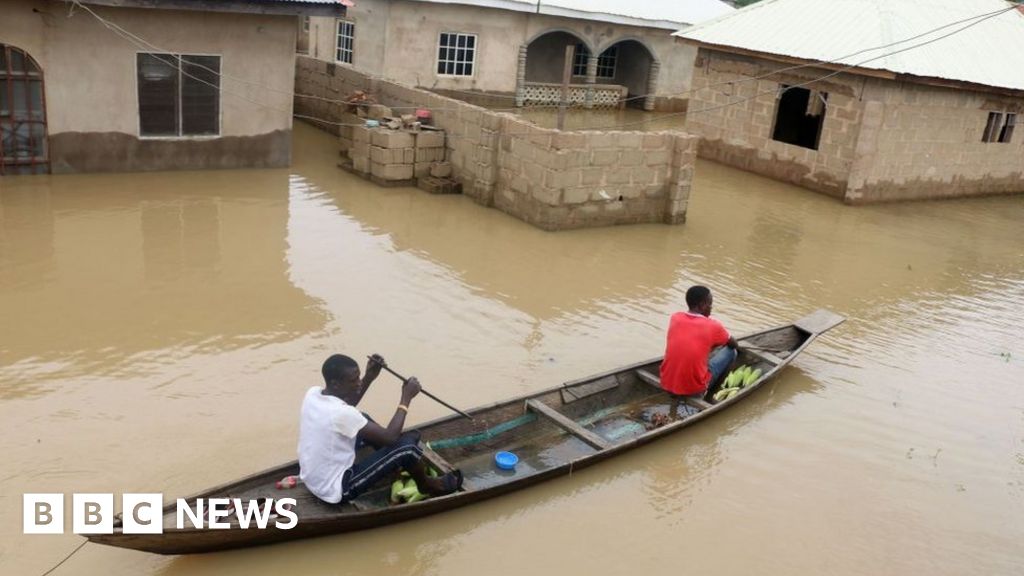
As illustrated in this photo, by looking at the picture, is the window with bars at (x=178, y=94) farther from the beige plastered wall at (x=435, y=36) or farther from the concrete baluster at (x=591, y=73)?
the concrete baluster at (x=591, y=73)

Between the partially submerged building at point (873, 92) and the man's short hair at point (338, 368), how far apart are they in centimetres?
1486

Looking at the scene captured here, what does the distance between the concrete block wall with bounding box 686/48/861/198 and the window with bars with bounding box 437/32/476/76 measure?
22.7 feet

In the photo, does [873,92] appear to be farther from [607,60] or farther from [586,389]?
[607,60]

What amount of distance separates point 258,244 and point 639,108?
815 inches

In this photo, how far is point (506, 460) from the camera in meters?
7.30

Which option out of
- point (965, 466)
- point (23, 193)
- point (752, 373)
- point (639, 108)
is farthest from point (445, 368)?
point (639, 108)

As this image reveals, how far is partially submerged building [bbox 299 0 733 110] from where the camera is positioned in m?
24.2

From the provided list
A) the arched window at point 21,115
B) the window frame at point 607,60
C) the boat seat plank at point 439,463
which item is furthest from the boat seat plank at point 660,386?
the window frame at point 607,60

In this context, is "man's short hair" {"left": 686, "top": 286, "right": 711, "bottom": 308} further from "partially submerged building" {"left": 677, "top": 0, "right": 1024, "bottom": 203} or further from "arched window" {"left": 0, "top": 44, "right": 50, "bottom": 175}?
"arched window" {"left": 0, "top": 44, "right": 50, "bottom": 175}

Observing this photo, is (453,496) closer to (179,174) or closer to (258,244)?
(258,244)

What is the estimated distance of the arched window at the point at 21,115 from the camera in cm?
1373

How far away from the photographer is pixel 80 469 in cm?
682

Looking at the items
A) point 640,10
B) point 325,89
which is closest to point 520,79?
point 640,10

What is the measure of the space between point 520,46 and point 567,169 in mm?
13657
